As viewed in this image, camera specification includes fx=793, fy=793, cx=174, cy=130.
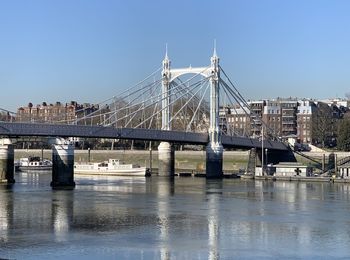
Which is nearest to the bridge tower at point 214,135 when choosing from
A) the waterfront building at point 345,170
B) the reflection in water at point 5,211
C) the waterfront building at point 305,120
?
the waterfront building at point 345,170

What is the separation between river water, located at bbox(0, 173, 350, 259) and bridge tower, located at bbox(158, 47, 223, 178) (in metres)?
26.4

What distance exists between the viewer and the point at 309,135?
140m

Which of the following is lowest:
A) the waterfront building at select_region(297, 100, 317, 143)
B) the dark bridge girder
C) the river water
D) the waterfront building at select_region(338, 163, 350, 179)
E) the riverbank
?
the river water

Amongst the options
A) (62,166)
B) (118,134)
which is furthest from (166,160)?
(62,166)

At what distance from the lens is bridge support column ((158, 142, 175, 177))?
8944cm

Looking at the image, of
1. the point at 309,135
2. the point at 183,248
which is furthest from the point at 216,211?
the point at 309,135

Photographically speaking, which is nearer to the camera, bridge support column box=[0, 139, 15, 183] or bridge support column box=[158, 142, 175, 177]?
bridge support column box=[0, 139, 15, 183]

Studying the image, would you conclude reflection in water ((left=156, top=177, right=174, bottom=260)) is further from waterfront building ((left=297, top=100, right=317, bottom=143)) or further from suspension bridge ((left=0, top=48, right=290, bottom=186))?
waterfront building ((left=297, top=100, right=317, bottom=143))

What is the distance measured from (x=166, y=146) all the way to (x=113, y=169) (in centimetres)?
712

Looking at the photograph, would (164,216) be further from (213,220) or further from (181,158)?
(181,158)

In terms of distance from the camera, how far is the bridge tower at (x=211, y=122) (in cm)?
8575

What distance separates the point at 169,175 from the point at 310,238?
55915mm

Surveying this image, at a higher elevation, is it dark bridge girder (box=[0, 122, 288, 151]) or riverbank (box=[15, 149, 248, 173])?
dark bridge girder (box=[0, 122, 288, 151])

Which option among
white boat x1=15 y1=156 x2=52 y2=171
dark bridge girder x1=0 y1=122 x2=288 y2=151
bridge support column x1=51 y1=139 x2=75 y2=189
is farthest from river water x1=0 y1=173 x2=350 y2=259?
white boat x1=15 y1=156 x2=52 y2=171
